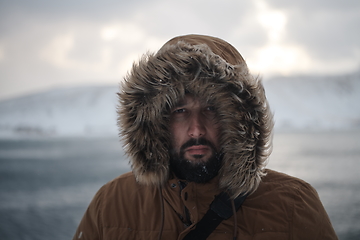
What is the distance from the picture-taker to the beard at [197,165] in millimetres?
1204

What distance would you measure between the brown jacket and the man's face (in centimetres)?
6

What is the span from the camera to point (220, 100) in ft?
4.05

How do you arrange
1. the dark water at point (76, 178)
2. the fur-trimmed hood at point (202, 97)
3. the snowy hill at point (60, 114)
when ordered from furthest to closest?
1. the snowy hill at point (60, 114)
2. the dark water at point (76, 178)
3. the fur-trimmed hood at point (202, 97)

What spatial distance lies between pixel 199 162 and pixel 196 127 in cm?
16

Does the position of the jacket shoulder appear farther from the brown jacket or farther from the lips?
the lips

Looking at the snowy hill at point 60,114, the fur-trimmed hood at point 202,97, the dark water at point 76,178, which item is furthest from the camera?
the snowy hill at point 60,114

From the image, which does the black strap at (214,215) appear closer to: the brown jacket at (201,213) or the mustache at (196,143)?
the brown jacket at (201,213)

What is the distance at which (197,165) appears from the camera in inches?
47.8

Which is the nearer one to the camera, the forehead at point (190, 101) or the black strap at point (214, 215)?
the black strap at point (214, 215)

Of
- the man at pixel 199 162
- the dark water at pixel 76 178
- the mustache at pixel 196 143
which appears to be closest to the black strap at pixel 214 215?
the man at pixel 199 162

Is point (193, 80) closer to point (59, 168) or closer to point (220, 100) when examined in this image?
point (220, 100)

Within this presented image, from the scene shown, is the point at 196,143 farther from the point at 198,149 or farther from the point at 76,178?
the point at 76,178

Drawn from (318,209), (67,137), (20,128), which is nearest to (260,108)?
(318,209)

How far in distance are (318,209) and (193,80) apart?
0.79m
